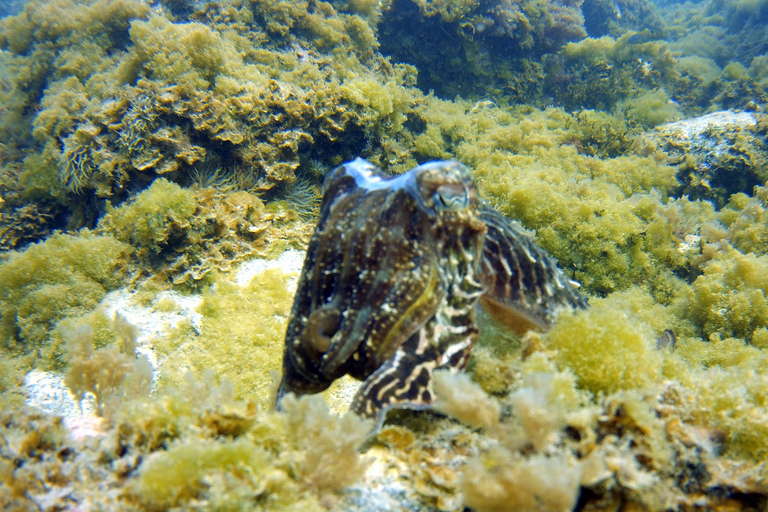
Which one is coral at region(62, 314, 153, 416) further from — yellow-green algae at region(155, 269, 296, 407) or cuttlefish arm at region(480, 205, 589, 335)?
cuttlefish arm at region(480, 205, 589, 335)

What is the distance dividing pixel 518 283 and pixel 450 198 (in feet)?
2.74

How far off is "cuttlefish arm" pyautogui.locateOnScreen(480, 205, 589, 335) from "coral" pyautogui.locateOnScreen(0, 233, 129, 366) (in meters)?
5.28

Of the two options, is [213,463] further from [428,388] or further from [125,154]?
[125,154]

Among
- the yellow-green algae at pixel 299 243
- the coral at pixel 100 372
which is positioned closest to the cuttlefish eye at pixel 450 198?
the yellow-green algae at pixel 299 243

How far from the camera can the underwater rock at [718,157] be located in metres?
8.19

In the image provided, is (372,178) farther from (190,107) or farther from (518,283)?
(190,107)

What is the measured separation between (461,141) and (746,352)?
6309 millimetres

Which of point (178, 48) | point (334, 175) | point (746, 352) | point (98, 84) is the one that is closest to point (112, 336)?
point (334, 175)

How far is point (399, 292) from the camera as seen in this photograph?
2.21m

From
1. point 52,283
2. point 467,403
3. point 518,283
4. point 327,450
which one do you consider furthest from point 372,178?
point 52,283

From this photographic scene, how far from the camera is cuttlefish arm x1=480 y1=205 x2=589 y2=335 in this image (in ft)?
8.45

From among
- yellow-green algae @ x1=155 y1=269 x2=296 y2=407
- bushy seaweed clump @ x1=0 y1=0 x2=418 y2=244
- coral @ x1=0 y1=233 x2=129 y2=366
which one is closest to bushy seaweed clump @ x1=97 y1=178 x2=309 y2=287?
coral @ x1=0 y1=233 x2=129 y2=366

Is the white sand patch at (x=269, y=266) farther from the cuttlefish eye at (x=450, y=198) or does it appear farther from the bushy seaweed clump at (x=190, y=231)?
the cuttlefish eye at (x=450, y=198)

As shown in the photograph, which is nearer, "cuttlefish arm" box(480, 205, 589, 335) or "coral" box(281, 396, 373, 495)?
"coral" box(281, 396, 373, 495)
